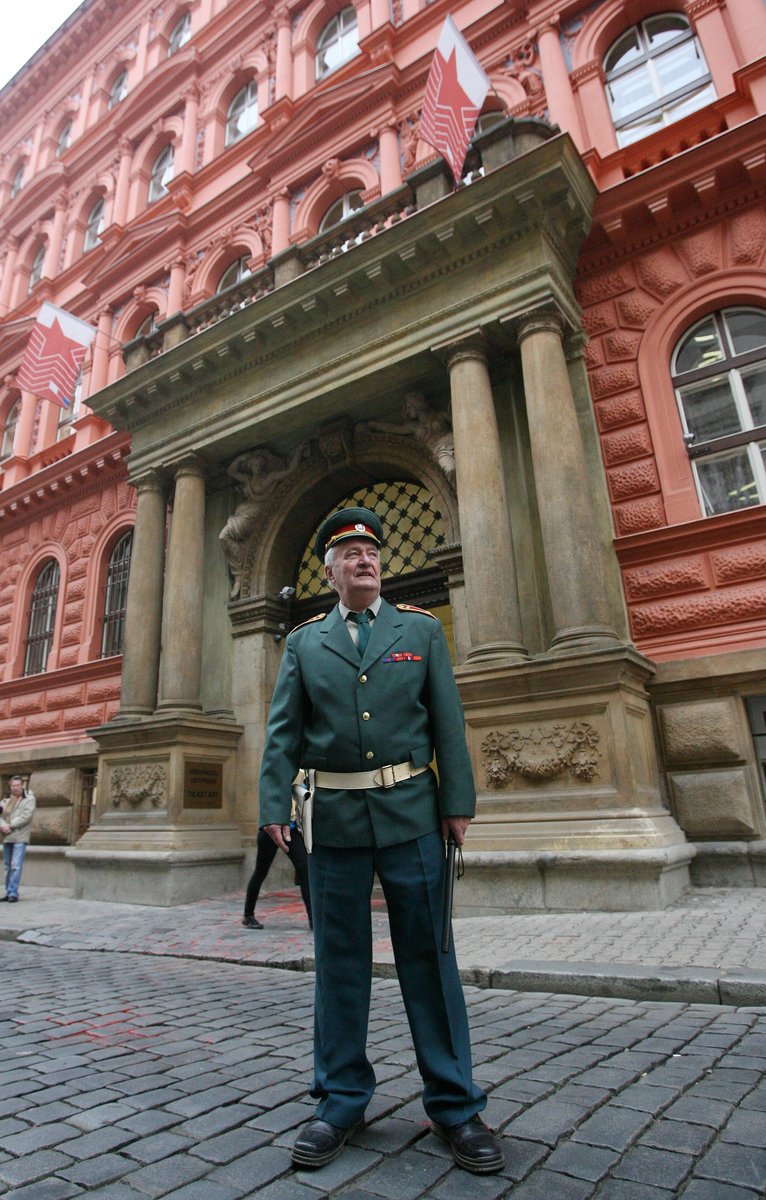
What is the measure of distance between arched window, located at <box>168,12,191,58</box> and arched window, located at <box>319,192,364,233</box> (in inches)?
385

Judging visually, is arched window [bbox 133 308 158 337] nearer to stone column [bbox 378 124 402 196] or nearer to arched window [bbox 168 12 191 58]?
stone column [bbox 378 124 402 196]

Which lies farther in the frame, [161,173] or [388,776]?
[161,173]

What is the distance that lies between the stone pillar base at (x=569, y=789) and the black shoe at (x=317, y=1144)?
14.6 feet

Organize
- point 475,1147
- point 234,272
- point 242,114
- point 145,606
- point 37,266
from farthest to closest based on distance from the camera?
point 37,266 → point 242,114 → point 234,272 → point 145,606 → point 475,1147

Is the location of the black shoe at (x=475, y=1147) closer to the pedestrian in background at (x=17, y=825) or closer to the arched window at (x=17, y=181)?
the pedestrian in background at (x=17, y=825)

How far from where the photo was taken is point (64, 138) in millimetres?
23109

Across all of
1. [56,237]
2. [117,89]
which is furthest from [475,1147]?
[117,89]

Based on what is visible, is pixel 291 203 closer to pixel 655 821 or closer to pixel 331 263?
pixel 331 263

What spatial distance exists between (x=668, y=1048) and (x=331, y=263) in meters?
9.49

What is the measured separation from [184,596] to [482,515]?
16.4ft

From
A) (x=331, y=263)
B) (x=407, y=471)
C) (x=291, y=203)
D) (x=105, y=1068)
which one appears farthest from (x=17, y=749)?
(x=105, y=1068)

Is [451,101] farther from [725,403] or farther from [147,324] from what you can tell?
[147,324]

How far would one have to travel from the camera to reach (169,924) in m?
7.90

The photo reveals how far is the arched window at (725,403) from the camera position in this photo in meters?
8.55
